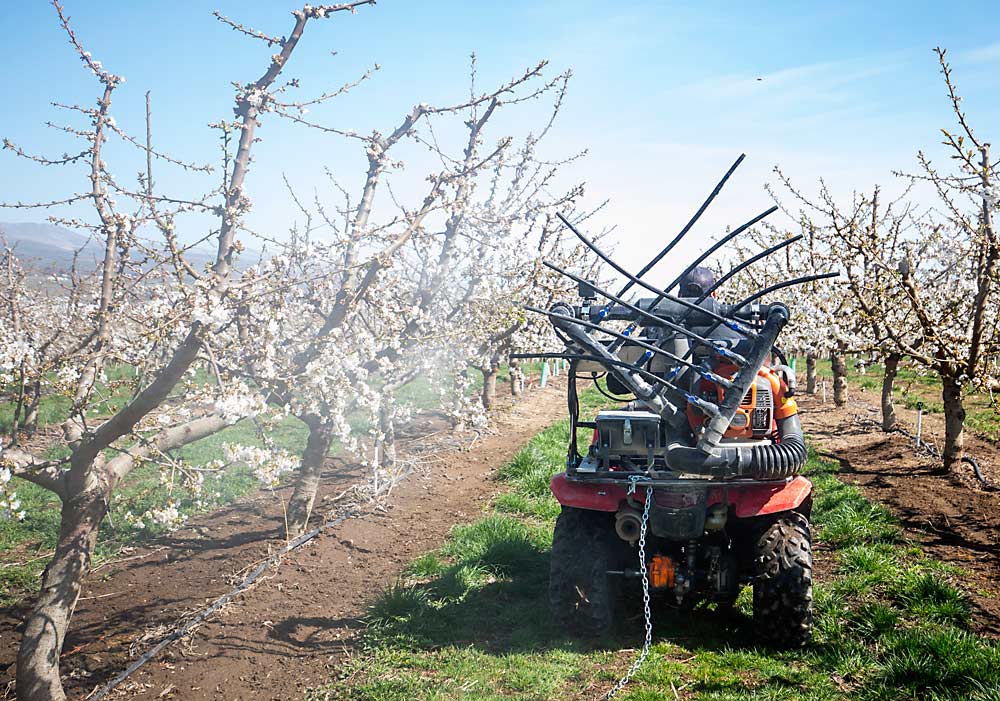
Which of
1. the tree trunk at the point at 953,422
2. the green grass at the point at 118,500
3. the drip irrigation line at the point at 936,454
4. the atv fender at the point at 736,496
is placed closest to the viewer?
the atv fender at the point at 736,496

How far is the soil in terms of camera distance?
5.35 metres

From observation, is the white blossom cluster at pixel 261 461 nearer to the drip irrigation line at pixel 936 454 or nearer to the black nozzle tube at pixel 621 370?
the black nozzle tube at pixel 621 370

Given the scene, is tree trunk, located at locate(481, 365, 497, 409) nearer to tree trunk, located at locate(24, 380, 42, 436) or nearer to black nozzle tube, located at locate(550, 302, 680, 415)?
tree trunk, located at locate(24, 380, 42, 436)

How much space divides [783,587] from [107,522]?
289 inches

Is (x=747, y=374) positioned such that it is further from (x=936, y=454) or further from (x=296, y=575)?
(x=936, y=454)

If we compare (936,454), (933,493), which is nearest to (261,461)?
(933,493)

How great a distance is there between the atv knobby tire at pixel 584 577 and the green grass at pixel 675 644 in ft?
0.50

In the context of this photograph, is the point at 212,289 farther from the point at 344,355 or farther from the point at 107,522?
the point at 107,522

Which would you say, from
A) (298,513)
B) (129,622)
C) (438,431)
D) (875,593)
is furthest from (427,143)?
(438,431)

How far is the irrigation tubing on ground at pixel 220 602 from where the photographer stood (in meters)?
5.14

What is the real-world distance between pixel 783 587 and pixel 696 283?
2.13 m

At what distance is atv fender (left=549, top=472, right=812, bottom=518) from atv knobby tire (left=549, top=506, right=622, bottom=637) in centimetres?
22

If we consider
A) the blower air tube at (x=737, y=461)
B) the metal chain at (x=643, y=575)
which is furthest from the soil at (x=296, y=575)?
the metal chain at (x=643, y=575)

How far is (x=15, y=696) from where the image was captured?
5199 millimetres
